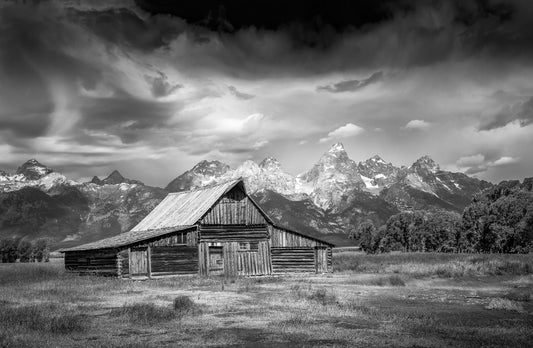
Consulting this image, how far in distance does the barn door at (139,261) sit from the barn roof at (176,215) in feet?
3.08

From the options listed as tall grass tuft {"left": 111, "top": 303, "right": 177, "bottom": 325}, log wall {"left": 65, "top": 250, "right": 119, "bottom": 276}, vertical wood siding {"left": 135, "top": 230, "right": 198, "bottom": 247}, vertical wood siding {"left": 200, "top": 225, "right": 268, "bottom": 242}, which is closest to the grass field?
tall grass tuft {"left": 111, "top": 303, "right": 177, "bottom": 325}

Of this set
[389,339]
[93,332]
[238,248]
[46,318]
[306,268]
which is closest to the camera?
[389,339]

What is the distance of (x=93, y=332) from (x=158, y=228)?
35.2 m

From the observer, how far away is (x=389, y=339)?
14.6 metres

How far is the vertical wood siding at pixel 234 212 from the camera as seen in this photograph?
46275 mm

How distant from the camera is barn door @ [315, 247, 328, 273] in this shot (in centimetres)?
5025

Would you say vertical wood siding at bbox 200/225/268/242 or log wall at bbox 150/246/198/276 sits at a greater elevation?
vertical wood siding at bbox 200/225/268/242

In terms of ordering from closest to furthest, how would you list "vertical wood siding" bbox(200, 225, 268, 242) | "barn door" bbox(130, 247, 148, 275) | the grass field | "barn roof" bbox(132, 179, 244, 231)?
the grass field < "barn door" bbox(130, 247, 148, 275) < "vertical wood siding" bbox(200, 225, 268, 242) < "barn roof" bbox(132, 179, 244, 231)

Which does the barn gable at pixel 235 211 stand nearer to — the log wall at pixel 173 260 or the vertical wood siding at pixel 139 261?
the log wall at pixel 173 260

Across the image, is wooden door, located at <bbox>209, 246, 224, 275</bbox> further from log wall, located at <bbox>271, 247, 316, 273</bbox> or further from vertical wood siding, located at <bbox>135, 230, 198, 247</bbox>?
log wall, located at <bbox>271, 247, 316, 273</bbox>

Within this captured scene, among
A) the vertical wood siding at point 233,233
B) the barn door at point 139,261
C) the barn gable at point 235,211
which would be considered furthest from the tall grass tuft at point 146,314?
the barn gable at point 235,211

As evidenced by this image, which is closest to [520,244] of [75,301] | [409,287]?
[409,287]

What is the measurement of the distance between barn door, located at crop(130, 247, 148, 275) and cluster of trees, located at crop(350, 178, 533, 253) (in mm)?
58614

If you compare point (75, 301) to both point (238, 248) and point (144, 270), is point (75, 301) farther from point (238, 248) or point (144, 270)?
→ point (238, 248)
